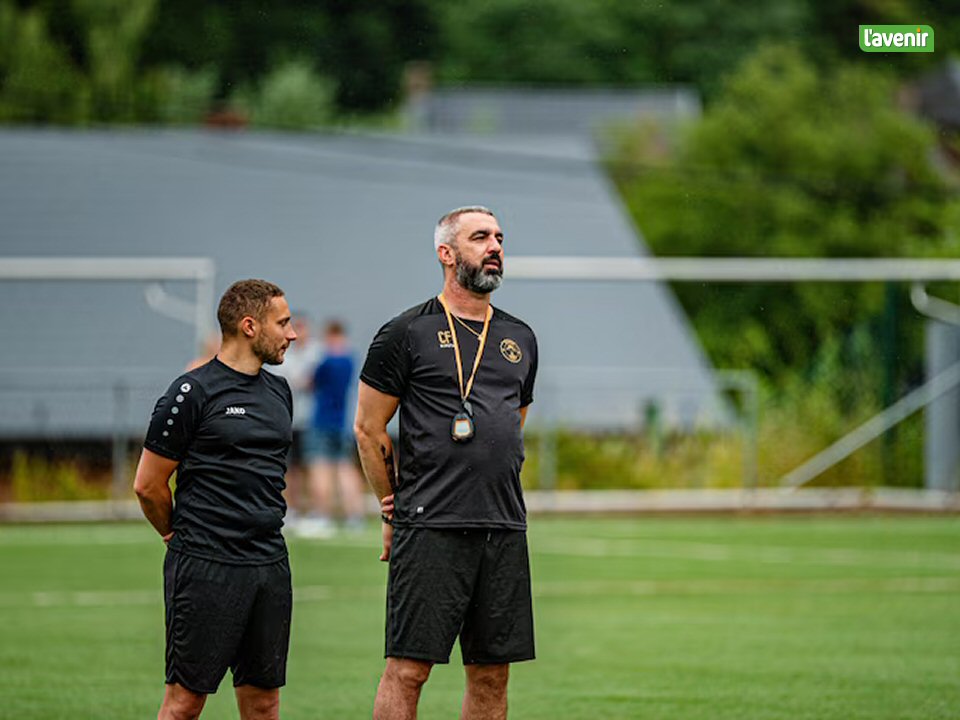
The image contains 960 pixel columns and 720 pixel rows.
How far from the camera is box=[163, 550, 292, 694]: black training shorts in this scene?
6.30 metres

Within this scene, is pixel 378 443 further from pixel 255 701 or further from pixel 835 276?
pixel 835 276

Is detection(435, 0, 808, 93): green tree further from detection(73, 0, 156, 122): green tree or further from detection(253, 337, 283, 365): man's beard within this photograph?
detection(253, 337, 283, 365): man's beard

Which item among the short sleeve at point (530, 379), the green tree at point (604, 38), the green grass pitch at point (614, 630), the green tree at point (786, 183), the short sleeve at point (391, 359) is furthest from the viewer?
the green tree at point (604, 38)

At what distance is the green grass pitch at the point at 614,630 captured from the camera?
8.84 metres

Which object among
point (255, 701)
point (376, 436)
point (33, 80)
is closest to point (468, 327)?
point (376, 436)

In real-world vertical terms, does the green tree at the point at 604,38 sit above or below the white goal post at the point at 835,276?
above

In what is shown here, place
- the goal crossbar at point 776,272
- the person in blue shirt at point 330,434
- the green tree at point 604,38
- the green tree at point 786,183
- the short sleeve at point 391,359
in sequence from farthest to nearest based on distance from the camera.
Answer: the green tree at point 604,38 < the green tree at point 786,183 < the goal crossbar at point 776,272 < the person in blue shirt at point 330,434 < the short sleeve at point 391,359

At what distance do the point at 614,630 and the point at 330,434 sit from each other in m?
7.42

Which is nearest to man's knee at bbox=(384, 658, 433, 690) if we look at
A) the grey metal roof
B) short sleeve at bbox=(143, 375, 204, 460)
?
short sleeve at bbox=(143, 375, 204, 460)

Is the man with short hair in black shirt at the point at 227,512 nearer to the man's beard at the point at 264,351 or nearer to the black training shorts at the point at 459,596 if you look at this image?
the man's beard at the point at 264,351

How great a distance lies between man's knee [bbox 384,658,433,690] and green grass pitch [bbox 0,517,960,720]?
6.22ft

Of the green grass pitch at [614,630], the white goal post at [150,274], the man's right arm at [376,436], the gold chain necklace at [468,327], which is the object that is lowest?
the green grass pitch at [614,630]

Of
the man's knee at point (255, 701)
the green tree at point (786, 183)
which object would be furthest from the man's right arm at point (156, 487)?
the green tree at point (786, 183)

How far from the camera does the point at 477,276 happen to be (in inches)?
265
